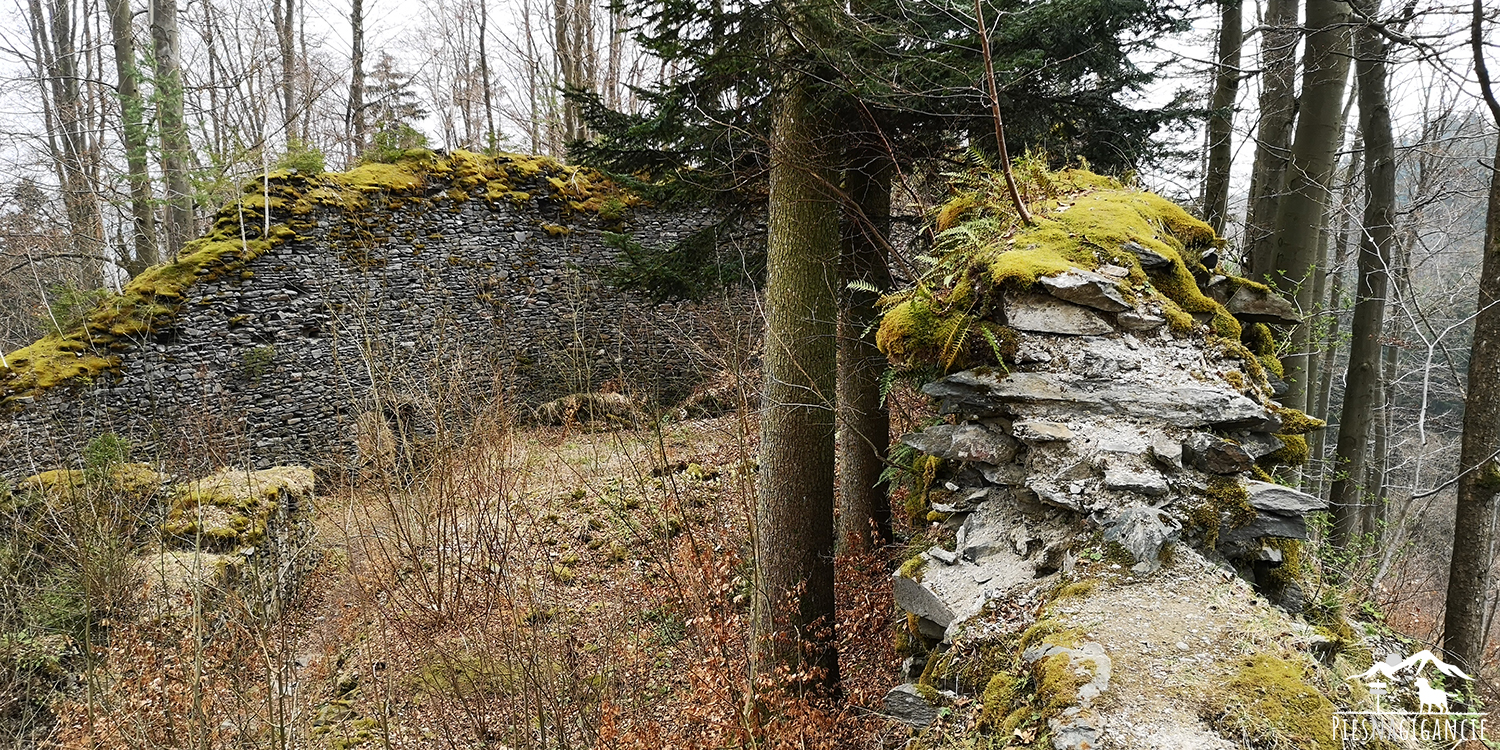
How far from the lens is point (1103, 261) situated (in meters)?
3.10

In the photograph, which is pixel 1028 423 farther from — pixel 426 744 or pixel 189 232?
pixel 189 232

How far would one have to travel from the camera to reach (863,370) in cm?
552

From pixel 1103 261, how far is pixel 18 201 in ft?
62.1

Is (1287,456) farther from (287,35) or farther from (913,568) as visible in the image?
(287,35)

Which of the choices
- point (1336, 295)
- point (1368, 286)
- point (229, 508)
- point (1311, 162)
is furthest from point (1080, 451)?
point (1336, 295)

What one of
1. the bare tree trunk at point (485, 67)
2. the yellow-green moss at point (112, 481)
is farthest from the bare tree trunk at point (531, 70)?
the yellow-green moss at point (112, 481)

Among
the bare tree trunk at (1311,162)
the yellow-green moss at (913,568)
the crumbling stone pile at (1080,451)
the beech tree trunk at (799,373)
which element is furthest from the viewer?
the bare tree trunk at (1311,162)

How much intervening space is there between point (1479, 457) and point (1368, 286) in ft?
10.1

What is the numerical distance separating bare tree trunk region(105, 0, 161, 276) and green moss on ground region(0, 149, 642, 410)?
1351 mm

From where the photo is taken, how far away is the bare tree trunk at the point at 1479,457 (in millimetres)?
4055

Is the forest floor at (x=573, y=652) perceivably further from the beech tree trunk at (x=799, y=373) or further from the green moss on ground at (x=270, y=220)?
the green moss on ground at (x=270, y=220)

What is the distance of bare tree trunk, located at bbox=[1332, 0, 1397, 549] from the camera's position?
20.8 feet

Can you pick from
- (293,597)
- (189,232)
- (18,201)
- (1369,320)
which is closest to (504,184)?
(189,232)

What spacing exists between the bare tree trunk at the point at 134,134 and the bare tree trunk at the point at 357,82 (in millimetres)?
5535
